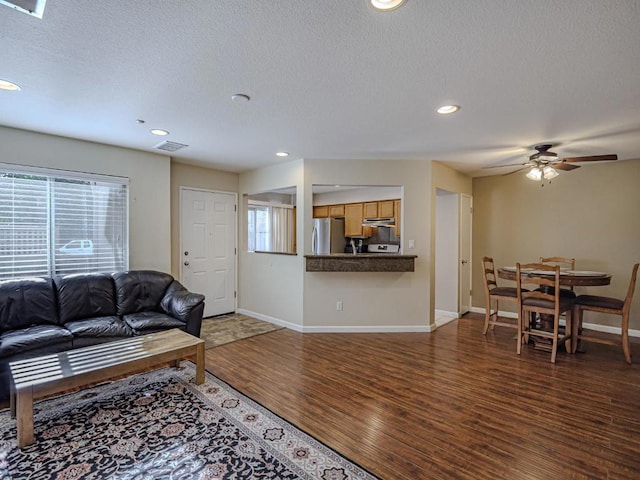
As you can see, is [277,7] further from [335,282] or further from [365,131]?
[335,282]

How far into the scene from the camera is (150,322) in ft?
10.9

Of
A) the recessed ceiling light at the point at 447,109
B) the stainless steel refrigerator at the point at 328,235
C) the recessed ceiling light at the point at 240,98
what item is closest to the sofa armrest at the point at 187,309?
the recessed ceiling light at the point at 240,98

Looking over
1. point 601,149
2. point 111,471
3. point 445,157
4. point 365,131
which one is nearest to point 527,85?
point 365,131

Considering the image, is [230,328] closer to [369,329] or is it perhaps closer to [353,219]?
[369,329]

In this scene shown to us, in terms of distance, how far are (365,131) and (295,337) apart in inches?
106

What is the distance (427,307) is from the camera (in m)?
4.58

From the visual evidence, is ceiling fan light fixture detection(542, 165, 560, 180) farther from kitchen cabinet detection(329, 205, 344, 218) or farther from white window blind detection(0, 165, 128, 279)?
white window blind detection(0, 165, 128, 279)

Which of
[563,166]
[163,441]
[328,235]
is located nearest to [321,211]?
[328,235]

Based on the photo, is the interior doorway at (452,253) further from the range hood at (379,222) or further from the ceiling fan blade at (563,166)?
the ceiling fan blade at (563,166)

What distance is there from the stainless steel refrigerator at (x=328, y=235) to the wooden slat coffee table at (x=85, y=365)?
3.50 metres

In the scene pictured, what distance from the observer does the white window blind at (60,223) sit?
134 inches

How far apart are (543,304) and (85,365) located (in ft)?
14.6

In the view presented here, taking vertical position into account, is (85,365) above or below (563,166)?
below

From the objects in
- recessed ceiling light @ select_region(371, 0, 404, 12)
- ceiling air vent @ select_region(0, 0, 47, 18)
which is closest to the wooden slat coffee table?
ceiling air vent @ select_region(0, 0, 47, 18)
